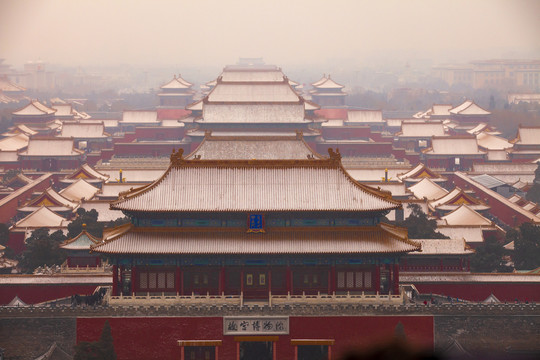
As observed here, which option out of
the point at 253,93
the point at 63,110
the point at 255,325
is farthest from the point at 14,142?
the point at 255,325

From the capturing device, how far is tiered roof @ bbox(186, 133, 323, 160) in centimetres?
5059

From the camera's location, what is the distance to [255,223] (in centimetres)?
3669

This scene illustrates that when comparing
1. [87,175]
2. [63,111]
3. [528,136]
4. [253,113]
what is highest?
[63,111]

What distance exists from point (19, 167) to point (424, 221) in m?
39.3

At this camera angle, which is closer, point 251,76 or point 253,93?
point 253,93

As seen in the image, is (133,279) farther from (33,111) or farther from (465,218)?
(33,111)

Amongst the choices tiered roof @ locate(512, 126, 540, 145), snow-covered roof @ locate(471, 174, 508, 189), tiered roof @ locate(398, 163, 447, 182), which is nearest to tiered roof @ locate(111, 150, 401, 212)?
tiered roof @ locate(398, 163, 447, 182)

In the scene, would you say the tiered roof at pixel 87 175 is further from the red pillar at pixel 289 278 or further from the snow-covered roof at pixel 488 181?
the red pillar at pixel 289 278

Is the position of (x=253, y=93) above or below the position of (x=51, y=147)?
above

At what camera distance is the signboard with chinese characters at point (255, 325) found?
35.5 meters

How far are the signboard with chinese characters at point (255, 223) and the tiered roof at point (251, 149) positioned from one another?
1397 cm

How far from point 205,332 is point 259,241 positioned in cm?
375

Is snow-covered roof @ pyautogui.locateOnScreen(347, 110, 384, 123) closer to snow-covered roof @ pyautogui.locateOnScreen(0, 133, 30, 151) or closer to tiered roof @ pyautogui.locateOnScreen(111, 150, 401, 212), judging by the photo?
snow-covered roof @ pyautogui.locateOnScreen(0, 133, 30, 151)

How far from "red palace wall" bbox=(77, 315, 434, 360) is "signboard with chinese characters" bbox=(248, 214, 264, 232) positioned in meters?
3.45
